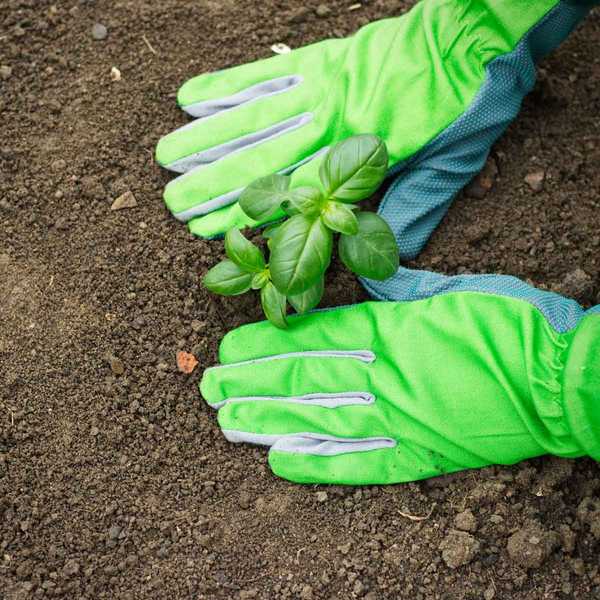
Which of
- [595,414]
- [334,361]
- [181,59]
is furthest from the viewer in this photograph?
[181,59]

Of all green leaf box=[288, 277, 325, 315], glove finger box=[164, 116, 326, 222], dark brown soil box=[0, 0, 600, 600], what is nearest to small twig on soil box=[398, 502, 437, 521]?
dark brown soil box=[0, 0, 600, 600]

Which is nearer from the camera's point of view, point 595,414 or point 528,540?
point 595,414

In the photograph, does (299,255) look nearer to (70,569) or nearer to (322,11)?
(70,569)

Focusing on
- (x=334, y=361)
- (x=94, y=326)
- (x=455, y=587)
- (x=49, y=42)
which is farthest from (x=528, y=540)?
(x=49, y=42)

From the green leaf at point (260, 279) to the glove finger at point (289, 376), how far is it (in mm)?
211

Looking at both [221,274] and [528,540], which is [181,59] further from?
[528,540]

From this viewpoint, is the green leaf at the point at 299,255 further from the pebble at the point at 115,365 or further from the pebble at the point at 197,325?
the pebble at the point at 115,365

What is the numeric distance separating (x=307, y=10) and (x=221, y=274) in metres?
1.00

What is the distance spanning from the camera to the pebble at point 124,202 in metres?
2.39

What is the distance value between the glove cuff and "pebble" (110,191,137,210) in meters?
1.25

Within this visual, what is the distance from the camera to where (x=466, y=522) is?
2055 millimetres

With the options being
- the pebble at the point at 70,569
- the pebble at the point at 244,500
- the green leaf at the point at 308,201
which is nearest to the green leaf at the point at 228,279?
the green leaf at the point at 308,201

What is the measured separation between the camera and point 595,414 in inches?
73.4

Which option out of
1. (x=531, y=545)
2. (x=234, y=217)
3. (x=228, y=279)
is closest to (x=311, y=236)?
(x=228, y=279)
